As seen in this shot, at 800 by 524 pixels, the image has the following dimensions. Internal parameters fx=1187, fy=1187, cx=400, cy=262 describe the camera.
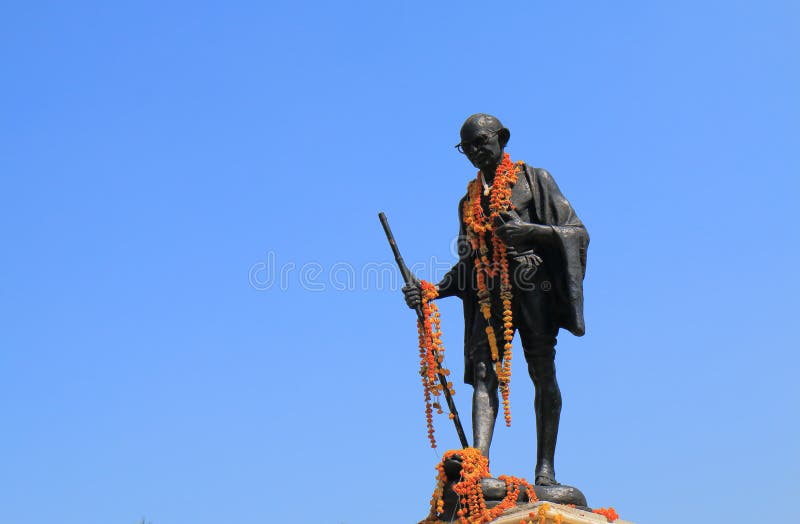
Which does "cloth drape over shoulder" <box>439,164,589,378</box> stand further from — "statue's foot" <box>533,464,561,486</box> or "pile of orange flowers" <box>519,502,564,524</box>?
"pile of orange flowers" <box>519,502,564,524</box>

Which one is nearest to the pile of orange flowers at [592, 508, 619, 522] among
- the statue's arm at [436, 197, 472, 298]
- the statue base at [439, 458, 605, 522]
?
the statue base at [439, 458, 605, 522]

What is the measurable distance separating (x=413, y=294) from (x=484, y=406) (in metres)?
1.19

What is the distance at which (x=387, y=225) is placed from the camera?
10562 millimetres

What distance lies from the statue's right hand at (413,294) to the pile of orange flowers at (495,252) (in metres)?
0.53

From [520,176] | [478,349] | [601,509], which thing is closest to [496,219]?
[520,176]

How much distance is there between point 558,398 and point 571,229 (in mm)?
1432

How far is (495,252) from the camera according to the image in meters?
10.1

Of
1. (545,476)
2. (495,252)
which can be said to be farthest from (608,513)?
(495,252)

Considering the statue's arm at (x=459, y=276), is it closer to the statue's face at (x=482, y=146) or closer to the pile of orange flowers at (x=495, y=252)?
the pile of orange flowers at (x=495, y=252)

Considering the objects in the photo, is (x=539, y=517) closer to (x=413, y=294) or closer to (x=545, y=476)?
(x=545, y=476)

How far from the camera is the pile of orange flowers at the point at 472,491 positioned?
9.02 m

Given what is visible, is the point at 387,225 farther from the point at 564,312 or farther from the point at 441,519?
the point at 441,519

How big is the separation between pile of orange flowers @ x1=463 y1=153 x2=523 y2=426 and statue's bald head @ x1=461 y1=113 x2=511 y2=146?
0.83 feet

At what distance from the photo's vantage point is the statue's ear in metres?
10.4
